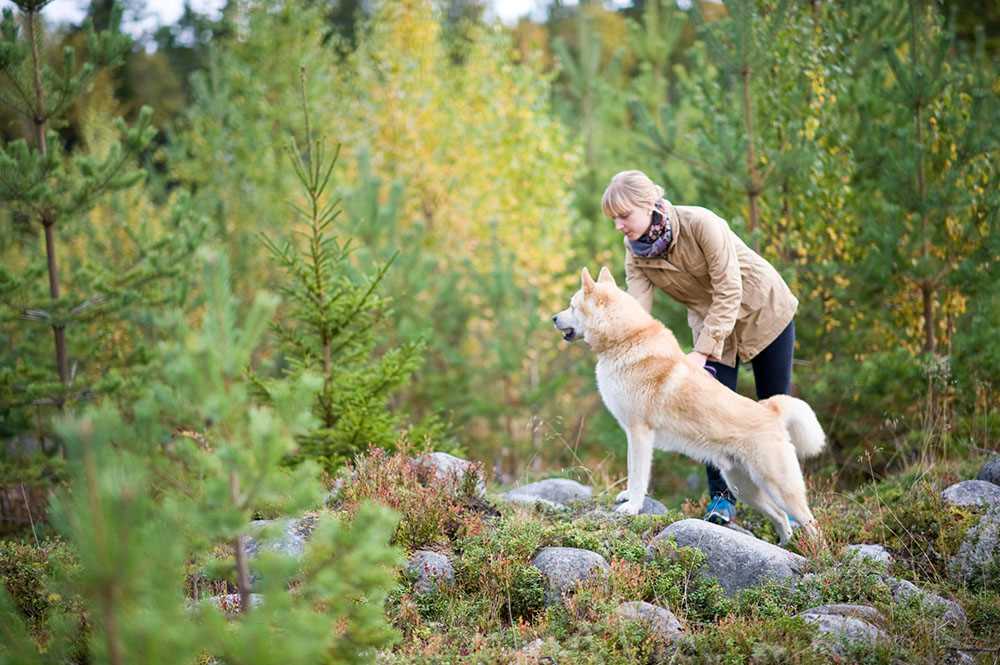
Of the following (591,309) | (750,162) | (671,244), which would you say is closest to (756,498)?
(591,309)

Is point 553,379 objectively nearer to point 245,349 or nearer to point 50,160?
point 50,160

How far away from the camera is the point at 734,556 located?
4.19 m

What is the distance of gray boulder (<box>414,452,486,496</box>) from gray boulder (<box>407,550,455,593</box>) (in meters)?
0.72

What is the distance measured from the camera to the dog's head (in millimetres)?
4855

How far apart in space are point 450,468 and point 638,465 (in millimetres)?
1175

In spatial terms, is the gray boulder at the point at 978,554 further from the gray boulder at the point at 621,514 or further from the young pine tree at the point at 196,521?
the young pine tree at the point at 196,521

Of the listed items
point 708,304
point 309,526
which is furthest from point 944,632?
point 309,526

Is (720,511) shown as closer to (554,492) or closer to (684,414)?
(684,414)

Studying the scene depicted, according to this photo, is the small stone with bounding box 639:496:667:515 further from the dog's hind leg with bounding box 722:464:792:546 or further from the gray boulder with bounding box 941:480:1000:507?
the gray boulder with bounding box 941:480:1000:507

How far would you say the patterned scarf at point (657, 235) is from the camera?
4605 mm

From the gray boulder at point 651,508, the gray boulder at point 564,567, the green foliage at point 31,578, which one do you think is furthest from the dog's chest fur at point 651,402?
the green foliage at point 31,578

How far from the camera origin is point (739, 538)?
430cm

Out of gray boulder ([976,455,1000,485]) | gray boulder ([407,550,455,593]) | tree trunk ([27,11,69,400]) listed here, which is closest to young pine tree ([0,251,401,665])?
gray boulder ([407,550,455,593])

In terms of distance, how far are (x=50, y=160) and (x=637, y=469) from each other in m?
5.51
